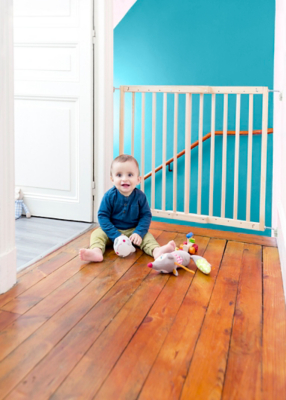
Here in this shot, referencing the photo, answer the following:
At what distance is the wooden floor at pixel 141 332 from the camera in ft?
3.73

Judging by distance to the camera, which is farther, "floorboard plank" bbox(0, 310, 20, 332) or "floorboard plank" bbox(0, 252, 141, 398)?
"floorboard plank" bbox(0, 310, 20, 332)

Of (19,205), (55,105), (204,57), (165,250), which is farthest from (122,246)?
(204,57)

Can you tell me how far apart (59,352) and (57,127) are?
1809mm

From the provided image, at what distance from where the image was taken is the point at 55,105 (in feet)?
9.09

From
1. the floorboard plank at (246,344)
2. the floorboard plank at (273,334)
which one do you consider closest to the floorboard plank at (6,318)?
the floorboard plank at (246,344)

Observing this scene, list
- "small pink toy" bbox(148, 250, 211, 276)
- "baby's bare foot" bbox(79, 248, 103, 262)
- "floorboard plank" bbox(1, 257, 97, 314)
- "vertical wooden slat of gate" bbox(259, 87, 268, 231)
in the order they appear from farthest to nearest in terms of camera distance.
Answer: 1. "vertical wooden slat of gate" bbox(259, 87, 268, 231)
2. "baby's bare foot" bbox(79, 248, 103, 262)
3. "small pink toy" bbox(148, 250, 211, 276)
4. "floorboard plank" bbox(1, 257, 97, 314)

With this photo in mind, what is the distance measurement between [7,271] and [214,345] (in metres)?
0.93

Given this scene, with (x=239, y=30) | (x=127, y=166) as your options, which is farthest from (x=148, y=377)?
(x=239, y=30)

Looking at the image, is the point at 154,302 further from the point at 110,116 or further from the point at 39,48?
the point at 39,48

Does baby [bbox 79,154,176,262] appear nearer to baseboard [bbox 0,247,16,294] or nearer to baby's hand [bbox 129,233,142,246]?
baby's hand [bbox 129,233,142,246]

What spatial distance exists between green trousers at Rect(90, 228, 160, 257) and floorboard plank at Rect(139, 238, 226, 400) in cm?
34

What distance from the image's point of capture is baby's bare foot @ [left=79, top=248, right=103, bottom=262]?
2.04 metres

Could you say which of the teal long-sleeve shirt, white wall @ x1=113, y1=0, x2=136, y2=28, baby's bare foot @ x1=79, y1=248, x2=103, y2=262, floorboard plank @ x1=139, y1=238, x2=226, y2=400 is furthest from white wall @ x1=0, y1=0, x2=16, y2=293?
white wall @ x1=113, y1=0, x2=136, y2=28

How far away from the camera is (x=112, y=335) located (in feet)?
4.58
